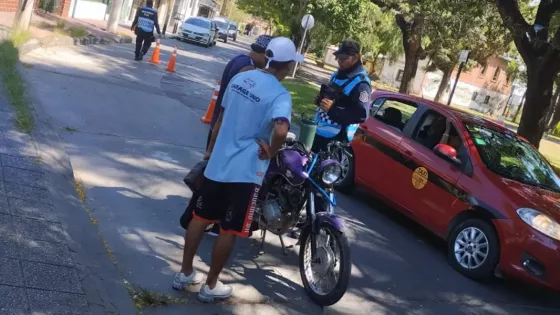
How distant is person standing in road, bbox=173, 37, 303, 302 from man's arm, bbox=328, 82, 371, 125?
172cm

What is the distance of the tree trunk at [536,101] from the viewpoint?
12195 millimetres

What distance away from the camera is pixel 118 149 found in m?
7.57

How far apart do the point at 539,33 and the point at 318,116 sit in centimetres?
820

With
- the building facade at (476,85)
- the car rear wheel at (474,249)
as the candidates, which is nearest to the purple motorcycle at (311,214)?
the car rear wheel at (474,249)

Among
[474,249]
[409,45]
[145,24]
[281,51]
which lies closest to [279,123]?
[281,51]

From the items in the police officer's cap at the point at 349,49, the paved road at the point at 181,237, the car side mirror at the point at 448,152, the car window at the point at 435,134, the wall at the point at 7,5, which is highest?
the police officer's cap at the point at 349,49

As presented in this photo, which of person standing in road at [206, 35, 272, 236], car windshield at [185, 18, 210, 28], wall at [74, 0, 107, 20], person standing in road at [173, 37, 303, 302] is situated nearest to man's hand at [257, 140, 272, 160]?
person standing in road at [173, 37, 303, 302]

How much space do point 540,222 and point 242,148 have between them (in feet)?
11.1

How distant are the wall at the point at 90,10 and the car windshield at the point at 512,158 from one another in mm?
26302

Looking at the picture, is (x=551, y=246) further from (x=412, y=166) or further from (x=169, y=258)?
(x=169, y=258)

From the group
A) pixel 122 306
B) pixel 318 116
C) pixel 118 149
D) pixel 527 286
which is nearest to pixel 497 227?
pixel 527 286

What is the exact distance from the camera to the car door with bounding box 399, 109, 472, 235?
6.53 metres

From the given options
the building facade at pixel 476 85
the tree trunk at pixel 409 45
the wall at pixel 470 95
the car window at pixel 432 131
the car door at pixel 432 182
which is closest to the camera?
the car door at pixel 432 182

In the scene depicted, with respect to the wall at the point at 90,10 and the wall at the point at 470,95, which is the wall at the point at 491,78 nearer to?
the wall at the point at 470,95
